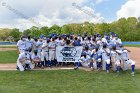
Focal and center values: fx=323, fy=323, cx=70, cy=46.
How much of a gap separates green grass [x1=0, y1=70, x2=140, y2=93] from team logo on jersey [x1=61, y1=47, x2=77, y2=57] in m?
2.26

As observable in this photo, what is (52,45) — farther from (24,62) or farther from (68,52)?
(24,62)

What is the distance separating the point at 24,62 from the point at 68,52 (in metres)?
2.84

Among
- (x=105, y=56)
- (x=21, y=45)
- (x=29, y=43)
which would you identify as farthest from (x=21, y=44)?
(x=105, y=56)

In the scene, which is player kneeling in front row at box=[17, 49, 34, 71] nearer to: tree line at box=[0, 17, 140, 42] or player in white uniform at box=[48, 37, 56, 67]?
player in white uniform at box=[48, 37, 56, 67]

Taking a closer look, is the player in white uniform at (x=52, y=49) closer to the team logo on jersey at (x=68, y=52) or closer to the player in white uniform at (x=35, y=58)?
the team logo on jersey at (x=68, y=52)

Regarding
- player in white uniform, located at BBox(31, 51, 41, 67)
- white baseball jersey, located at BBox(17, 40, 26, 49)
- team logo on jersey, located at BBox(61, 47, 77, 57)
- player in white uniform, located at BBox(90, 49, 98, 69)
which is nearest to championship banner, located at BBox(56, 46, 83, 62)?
team logo on jersey, located at BBox(61, 47, 77, 57)

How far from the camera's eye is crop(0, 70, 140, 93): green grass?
1119cm

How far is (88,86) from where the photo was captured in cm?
1193

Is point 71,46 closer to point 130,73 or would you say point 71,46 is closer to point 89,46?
point 89,46

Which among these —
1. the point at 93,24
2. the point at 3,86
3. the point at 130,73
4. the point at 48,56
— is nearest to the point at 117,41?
the point at 130,73

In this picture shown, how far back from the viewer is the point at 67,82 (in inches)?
504

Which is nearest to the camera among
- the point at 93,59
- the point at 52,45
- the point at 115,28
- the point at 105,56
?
the point at 105,56

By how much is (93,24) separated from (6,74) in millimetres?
72020

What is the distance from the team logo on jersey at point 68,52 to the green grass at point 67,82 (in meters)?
2.26
